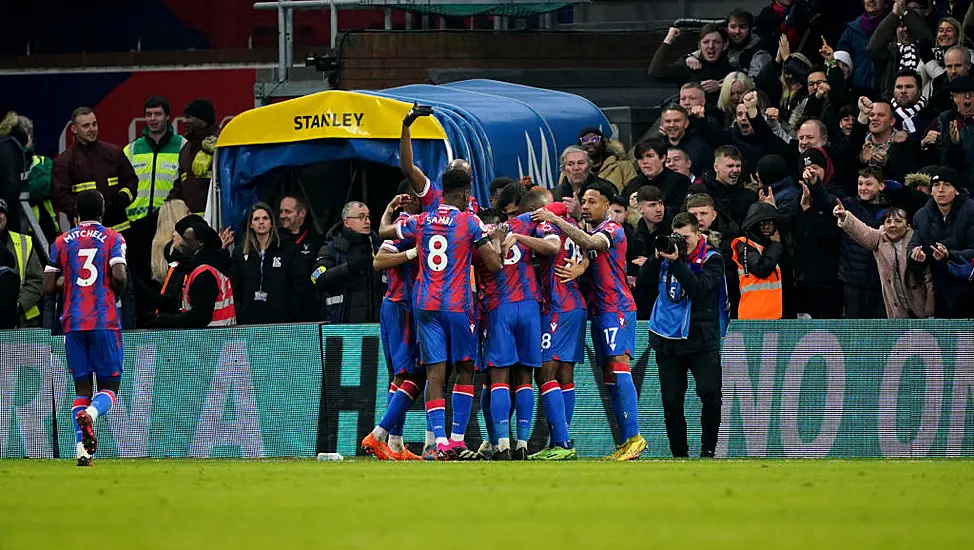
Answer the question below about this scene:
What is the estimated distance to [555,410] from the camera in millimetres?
14273

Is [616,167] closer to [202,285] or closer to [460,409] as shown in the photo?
[202,285]

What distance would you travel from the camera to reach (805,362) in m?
15.3

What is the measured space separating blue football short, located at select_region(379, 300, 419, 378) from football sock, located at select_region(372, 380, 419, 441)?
142mm

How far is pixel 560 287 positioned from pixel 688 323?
1036 millimetres

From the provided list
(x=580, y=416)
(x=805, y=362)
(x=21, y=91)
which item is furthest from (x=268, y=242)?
(x=21, y=91)

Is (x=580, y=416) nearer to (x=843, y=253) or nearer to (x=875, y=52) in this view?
(x=843, y=253)

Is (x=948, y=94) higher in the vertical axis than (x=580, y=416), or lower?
higher

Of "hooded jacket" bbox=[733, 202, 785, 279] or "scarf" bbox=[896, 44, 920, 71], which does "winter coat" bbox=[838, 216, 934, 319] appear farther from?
"scarf" bbox=[896, 44, 920, 71]

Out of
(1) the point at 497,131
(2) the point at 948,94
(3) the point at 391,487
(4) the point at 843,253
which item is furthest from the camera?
(1) the point at 497,131

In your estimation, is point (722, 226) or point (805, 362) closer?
point (805, 362)

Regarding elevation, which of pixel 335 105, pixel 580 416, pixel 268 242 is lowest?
pixel 580 416

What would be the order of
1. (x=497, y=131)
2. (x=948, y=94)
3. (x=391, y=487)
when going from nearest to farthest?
(x=391, y=487), (x=948, y=94), (x=497, y=131)

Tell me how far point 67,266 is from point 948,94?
835cm

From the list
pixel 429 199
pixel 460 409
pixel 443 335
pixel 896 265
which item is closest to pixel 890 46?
pixel 896 265
